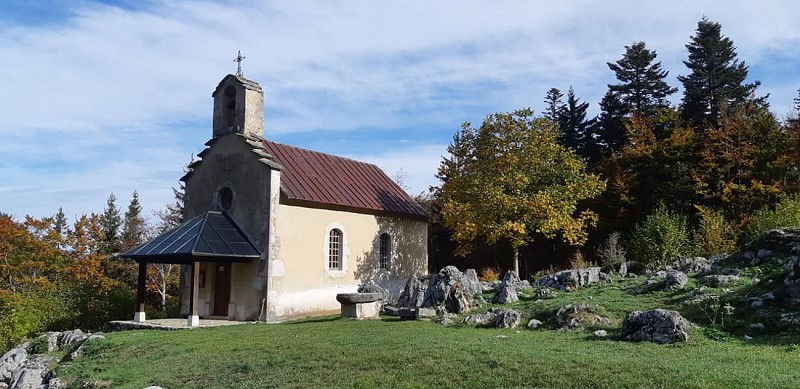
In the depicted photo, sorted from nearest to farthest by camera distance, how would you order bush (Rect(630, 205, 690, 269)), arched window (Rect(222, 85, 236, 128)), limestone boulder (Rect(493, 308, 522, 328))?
1. limestone boulder (Rect(493, 308, 522, 328))
2. bush (Rect(630, 205, 690, 269))
3. arched window (Rect(222, 85, 236, 128))

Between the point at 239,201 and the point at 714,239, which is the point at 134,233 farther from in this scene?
the point at 714,239

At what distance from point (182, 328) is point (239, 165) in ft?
20.3

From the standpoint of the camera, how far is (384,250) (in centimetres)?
2580

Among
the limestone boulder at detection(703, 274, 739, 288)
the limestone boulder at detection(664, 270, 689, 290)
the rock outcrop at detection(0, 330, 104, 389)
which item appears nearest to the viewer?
A: the rock outcrop at detection(0, 330, 104, 389)

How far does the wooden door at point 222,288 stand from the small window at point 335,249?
12.1 ft

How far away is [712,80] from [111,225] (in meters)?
44.4

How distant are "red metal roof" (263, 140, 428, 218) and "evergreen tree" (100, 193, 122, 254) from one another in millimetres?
16823

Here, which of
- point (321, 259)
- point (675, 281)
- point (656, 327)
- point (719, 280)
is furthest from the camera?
point (321, 259)

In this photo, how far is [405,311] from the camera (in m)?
15.7

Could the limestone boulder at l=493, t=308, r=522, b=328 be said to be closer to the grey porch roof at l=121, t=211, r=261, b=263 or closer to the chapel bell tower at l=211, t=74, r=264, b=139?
the grey porch roof at l=121, t=211, r=261, b=263

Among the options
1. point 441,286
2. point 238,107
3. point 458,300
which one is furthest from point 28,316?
point 458,300

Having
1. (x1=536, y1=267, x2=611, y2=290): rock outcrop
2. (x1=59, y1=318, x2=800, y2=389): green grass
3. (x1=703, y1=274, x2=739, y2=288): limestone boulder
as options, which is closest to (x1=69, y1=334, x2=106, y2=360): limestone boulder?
(x1=59, y1=318, x2=800, y2=389): green grass

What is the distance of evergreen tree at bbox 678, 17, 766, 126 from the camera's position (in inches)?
1363

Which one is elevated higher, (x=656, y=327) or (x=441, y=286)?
(x=441, y=286)
